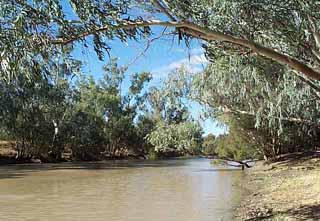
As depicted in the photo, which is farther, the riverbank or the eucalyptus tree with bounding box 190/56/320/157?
the eucalyptus tree with bounding box 190/56/320/157

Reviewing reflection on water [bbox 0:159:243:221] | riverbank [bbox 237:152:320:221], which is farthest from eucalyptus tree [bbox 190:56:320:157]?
reflection on water [bbox 0:159:243:221]

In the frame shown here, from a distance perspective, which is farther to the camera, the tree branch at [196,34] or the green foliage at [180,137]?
the green foliage at [180,137]

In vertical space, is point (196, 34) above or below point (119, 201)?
above

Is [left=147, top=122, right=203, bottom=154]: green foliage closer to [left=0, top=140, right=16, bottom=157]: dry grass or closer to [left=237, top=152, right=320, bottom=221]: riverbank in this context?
[left=237, top=152, right=320, bottom=221]: riverbank

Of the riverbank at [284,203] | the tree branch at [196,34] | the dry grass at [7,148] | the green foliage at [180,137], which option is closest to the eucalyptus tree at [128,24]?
the tree branch at [196,34]

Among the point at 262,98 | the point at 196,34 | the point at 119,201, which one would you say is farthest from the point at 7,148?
the point at 196,34

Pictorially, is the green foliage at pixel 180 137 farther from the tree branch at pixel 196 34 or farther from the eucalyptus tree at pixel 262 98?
the tree branch at pixel 196 34

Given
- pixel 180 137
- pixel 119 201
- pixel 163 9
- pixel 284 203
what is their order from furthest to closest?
1. pixel 180 137
2. pixel 119 201
3. pixel 284 203
4. pixel 163 9

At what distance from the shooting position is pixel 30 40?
19.0 ft

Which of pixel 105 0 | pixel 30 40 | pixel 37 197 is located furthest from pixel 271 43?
pixel 37 197

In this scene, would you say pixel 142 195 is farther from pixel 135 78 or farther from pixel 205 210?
pixel 135 78

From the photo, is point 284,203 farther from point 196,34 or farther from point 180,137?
point 180,137

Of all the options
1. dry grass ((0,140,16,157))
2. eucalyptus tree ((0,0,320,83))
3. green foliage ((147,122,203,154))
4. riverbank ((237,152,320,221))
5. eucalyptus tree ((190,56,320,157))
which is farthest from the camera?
dry grass ((0,140,16,157))

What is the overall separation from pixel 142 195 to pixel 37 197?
3185mm
